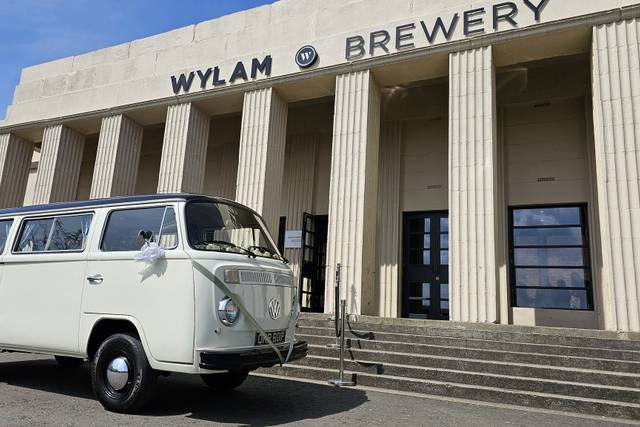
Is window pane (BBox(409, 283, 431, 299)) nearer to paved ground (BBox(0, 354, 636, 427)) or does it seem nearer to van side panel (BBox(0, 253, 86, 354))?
paved ground (BBox(0, 354, 636, 427))

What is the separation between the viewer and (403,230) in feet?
43.3

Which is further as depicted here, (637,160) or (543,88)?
(543,88)

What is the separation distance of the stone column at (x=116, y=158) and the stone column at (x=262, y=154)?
4.42 metres

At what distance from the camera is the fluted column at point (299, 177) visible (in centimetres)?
1455

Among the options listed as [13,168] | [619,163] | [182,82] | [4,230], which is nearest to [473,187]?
[619,163]

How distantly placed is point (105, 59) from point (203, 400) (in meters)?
13.9

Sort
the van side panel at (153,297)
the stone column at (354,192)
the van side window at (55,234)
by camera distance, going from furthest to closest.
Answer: the stone column at (354,192)
the van side window at (55,234)
the van side panel at (153,297)

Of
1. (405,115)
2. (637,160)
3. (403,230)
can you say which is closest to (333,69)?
(405,115)

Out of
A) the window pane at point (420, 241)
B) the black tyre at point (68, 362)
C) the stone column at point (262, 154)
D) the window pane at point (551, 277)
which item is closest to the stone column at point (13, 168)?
the stone column at point (262, 154)

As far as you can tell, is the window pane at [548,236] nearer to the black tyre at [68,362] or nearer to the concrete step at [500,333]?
the concrete step at [500,333]

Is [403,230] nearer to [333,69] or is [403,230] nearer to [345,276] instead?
[345,276]

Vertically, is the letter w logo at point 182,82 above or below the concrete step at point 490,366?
above

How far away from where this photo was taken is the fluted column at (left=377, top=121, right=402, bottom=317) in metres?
12.7

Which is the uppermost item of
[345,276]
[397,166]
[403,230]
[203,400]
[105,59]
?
[105,59]
